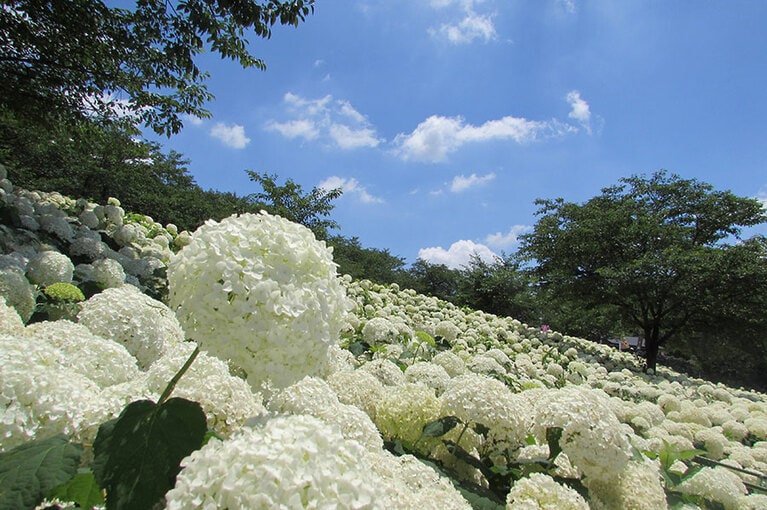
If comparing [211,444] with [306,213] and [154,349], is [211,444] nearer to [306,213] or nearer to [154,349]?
[154,349]

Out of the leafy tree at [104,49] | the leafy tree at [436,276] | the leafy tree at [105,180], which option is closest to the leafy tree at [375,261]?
the leafy tree at [436,276]

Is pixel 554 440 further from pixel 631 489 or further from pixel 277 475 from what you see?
pixel 277 475

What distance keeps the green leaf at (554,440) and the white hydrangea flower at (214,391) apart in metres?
1.26

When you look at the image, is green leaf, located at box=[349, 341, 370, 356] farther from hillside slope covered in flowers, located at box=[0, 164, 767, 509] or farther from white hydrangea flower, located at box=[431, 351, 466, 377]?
hillside slope covered in flowers, located at box=[0, 164, 767, 509]

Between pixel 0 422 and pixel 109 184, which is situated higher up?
pixel 109 184

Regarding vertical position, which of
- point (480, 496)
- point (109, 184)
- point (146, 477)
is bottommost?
point (480, 496)

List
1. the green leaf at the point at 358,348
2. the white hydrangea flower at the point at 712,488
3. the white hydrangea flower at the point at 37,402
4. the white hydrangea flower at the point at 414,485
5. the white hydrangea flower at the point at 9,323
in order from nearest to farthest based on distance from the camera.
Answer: the white hydrangea flower at the point at 37,402
the white hydrangea flower at the point at 414,485
the white hydrangea flower at the point at 9,323
the white hydrangea flower at the point at 712,488
the green leaf at the point at 358,348

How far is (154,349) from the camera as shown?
2178mm

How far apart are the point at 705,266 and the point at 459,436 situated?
15283mm

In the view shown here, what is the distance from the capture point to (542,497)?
1454mm

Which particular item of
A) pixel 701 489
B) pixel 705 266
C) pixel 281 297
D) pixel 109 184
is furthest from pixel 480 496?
pixel 109 184

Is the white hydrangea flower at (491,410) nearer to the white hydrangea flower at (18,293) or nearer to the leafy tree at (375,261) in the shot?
the white hydrangea flower at (18,293)

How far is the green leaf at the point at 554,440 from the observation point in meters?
1.92

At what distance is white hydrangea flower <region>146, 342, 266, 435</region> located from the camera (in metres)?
1.29
